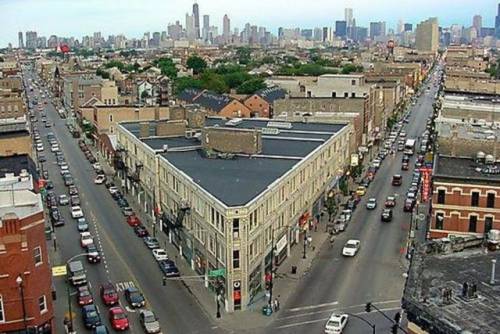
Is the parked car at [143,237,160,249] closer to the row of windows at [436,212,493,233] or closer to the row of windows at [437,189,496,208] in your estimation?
the row of windows at [436,212,493,233]

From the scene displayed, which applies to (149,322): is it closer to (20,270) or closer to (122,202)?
(20,270)

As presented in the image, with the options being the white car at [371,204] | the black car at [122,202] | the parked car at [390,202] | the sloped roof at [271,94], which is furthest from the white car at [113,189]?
the sloped roof at [271,94]

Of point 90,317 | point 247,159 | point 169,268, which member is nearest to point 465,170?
point 247,159

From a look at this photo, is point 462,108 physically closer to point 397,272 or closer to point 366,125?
point 366,125

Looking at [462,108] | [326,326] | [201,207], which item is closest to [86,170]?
[201,207]

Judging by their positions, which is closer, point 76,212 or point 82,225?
point 82,225

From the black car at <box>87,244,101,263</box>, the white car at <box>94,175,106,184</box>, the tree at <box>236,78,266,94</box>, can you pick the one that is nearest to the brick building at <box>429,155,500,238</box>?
the black car at <box>87,244,101,263</box>

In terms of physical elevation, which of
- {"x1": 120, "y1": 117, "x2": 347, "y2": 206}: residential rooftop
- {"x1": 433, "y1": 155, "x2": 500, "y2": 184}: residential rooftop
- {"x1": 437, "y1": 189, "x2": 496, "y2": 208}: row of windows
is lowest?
{"x1": 437, "y1": 189, "x2": 496, "y2": 208}: row of windows
